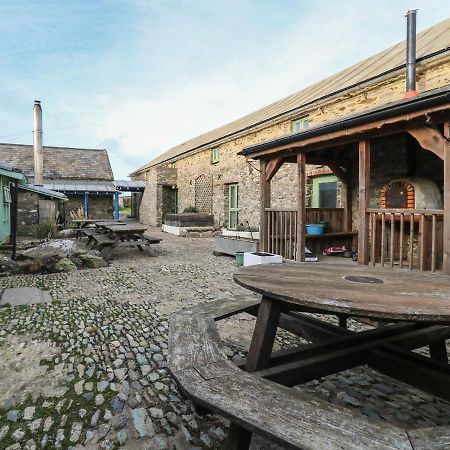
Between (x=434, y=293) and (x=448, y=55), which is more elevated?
(x=448, y=55)

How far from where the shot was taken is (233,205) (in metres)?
14.4

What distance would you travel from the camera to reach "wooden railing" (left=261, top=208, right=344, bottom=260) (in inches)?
261

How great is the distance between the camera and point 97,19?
8.73 m

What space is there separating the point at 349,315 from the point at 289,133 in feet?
27.1

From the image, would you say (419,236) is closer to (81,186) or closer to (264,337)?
(264,337)

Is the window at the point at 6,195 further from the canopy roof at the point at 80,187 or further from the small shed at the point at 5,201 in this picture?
the canopy roof at the point at 80,187

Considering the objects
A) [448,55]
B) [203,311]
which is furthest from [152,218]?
[203,311]

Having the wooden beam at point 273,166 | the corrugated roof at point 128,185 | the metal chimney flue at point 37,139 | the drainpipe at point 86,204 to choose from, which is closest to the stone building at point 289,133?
the wooden beam at point 273,166

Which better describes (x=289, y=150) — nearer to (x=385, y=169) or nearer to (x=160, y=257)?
(x=385, y=169)

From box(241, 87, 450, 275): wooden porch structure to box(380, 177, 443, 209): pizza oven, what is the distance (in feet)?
0.73

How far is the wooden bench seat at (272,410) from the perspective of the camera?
111 centimetres

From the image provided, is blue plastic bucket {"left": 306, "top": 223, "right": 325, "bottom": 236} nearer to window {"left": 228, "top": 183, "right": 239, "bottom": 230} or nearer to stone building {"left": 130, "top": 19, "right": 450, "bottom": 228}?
stone building {"left": 130, "top": 19, "right": 450, "bottom": 228}

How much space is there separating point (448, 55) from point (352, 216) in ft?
12.3

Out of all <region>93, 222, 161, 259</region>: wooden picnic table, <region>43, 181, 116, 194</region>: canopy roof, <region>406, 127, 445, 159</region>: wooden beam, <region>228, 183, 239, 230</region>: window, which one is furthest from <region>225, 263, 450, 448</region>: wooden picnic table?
<region>43, 181, 116, 194</region>: canopy roof
